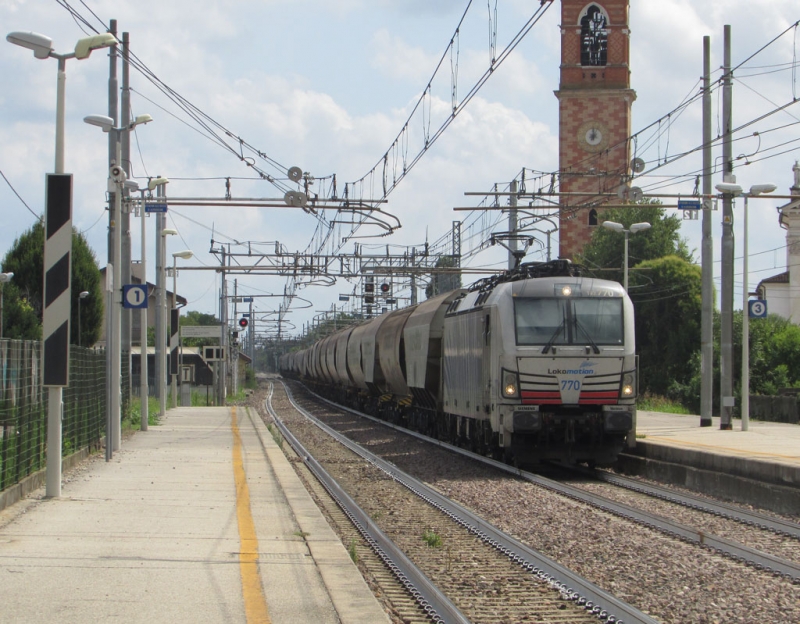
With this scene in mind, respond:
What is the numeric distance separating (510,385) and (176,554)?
8667 mm

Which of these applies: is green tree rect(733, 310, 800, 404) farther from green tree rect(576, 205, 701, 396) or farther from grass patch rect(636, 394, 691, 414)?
green tree rect(576, 205, 701, 396)

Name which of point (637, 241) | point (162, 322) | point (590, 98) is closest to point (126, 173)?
point (162, 322)

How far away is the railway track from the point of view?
24.0 ft

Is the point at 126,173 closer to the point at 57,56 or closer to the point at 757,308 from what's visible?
the point at 57,56

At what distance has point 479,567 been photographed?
891cm

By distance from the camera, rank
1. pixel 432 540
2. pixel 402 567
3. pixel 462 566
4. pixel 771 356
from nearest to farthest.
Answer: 1. pixel 402 567
2. pixel 462 566
3. pixel 432 540
4. pixel 771 356

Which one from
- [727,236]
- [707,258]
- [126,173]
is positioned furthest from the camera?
[707,258]

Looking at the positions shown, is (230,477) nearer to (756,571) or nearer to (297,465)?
(297,465)

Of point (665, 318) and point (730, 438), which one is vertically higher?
point (665, 318)

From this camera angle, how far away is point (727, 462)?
49.1 feet

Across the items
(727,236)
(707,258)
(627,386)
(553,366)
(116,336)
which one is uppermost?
(727,236)

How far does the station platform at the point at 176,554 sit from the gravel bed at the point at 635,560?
2.02m

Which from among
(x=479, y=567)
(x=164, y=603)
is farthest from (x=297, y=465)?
(x=164, y=603)

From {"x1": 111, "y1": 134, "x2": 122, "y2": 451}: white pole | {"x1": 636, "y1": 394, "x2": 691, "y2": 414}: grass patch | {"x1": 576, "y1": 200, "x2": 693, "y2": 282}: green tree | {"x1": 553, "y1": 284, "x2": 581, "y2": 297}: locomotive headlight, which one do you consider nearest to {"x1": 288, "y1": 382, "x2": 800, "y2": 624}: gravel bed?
{"x1": 553, "y1": 284, "x2": 581, "y2": 297}: locomotive headlight
